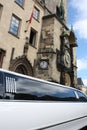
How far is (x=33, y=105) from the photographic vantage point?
3.88 m

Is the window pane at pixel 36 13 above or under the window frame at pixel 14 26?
above

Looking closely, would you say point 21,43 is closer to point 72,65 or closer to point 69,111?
point 72,65

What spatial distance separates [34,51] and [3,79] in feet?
42.3

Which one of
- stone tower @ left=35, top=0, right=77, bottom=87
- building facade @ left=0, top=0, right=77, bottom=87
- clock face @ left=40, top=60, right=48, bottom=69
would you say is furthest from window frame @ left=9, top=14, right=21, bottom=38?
clock face @ left=40, top=60, right=48, bottom=69

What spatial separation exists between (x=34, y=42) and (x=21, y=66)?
2995mm

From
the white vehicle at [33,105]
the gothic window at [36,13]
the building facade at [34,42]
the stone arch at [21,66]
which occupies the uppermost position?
the gothic window at [36,13]

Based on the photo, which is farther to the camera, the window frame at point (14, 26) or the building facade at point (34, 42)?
the window frame at point (14, 26)

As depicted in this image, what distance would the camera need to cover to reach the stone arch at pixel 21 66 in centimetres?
1367

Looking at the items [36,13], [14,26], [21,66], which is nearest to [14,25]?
[14,26]

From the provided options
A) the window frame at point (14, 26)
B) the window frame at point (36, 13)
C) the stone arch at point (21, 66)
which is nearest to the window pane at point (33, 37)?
the window frame at point (36, 13)

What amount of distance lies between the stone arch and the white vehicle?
27.0 ft

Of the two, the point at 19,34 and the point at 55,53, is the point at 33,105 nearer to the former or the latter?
the point at 19,34

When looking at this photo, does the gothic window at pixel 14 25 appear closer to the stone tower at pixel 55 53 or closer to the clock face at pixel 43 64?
the stone tower at pixel 55 53

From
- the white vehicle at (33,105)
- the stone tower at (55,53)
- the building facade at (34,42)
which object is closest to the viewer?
the white vehicle at (33,105)
